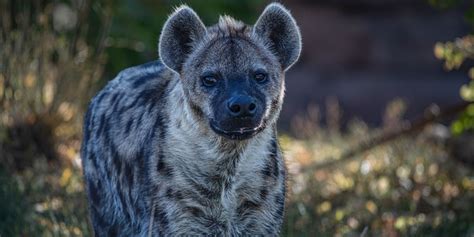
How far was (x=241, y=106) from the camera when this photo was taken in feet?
12.6

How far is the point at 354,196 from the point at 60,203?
6.08 feet

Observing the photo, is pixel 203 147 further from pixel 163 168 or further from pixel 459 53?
pixel 459 53

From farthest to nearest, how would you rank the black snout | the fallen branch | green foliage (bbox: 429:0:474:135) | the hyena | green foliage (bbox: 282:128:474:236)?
the fallen branch → green foliage (bbox: 429:0:474:135) → green foliage (bbox: 282:128:474:236) → the hyena → the black snout

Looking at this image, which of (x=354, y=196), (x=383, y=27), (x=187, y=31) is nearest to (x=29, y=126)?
(x=354, y=196)

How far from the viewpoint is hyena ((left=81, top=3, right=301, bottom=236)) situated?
13.1 feet

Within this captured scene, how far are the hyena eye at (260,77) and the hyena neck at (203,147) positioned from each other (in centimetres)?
21

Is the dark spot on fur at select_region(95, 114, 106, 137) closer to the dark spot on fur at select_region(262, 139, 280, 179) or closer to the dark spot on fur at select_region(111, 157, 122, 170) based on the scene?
the dark spot on fur at select_region(111, 157, 122, 170)

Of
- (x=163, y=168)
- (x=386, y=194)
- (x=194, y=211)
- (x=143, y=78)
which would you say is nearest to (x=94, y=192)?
(x=143, y=78)

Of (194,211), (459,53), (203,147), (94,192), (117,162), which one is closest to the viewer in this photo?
(194,211)

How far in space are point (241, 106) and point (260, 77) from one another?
29 cm

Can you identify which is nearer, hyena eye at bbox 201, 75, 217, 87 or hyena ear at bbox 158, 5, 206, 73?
hyena eye at bbox 201, 75, 217, 87

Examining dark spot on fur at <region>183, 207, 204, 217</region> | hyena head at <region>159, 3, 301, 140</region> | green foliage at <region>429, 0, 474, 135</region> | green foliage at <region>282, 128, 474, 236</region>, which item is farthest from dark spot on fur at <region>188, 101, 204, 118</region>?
green foliage at <region>429, 0, 474, 135</region>

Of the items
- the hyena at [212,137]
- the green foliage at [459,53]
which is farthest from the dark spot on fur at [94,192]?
the green foliage at [459,53]

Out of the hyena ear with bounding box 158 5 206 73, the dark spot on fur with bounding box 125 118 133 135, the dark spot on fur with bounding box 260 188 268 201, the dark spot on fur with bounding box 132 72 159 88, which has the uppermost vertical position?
the hyena ear with bounding box 158 5 206 73
